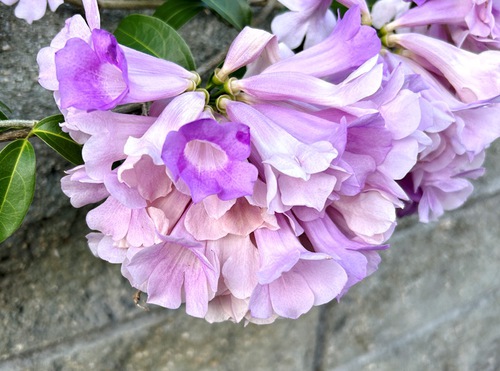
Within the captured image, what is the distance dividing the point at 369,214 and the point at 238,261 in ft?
0.30

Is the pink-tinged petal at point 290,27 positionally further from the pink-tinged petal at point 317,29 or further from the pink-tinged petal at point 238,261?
the pink-tinged petal at point 238,261

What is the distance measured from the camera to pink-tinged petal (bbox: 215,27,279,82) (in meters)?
0.39

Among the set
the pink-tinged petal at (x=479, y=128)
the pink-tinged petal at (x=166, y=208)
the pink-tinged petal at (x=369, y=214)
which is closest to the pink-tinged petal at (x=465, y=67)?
the pink-tinged petal at (x=479, y=128)

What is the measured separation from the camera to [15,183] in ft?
1.47

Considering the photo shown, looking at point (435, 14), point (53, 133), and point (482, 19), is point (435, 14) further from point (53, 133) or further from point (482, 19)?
point (53, 133)

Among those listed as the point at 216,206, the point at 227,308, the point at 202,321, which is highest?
the point at 216,206

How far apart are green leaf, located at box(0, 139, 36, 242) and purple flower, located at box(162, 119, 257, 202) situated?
0.18m

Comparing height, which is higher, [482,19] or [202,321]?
[482,19]

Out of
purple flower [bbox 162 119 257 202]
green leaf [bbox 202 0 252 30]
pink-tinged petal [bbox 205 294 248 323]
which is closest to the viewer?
purple flower [bbox 162 119 257 202]

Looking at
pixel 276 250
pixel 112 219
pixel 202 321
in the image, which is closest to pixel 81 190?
pixel 112 219

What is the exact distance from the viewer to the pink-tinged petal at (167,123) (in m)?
0.32

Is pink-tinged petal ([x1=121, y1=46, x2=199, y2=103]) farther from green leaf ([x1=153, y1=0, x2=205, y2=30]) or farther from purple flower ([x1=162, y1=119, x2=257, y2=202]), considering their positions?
green leaf ([x1=153, y1=0, x2=205, y2=30])

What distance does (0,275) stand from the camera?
23.0 inches

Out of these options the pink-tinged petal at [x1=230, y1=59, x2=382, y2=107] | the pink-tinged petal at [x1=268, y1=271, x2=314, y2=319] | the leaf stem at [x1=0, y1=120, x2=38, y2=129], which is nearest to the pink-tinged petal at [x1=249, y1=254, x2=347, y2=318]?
the pink-tinged petal at [x1=268, y1=271, x2=314, y2=319]
